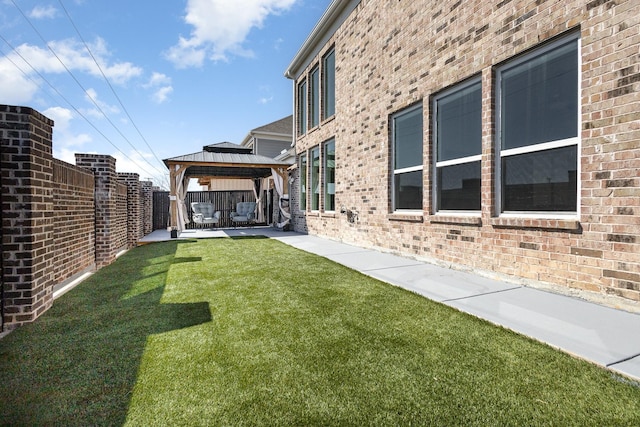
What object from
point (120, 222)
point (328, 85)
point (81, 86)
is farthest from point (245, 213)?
point (81, 86)

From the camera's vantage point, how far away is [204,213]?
1531cm

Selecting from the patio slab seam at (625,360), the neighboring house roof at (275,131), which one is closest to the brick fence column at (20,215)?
the patio slab seam at (625,360)

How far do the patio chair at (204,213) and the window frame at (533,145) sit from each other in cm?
1284

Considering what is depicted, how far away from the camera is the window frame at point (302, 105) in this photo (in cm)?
1152

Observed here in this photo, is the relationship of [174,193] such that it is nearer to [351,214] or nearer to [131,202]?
[131,202]

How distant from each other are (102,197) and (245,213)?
10988mm

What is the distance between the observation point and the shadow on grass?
1623 millimetres

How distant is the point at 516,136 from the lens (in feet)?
12.8

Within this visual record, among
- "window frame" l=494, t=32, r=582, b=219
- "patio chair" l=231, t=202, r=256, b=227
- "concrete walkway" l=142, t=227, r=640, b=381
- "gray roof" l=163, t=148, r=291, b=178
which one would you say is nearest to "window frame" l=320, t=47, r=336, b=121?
"gray roof" l=163, t=148, r=291, b=178

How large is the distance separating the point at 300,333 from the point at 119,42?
68.6ft

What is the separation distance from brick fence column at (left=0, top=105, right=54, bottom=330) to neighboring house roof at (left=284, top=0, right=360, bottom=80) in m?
7.19

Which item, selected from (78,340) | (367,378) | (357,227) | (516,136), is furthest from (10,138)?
(357,227)

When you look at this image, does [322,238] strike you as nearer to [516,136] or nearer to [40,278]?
[516,136]

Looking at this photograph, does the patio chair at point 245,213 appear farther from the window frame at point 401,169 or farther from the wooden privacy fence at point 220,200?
the window frame at point 401,169
